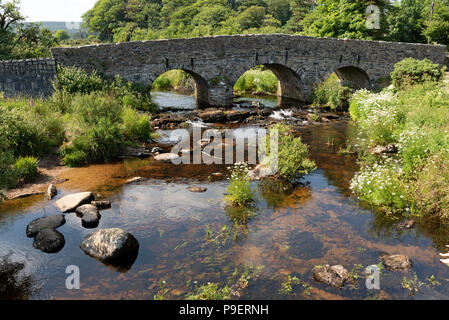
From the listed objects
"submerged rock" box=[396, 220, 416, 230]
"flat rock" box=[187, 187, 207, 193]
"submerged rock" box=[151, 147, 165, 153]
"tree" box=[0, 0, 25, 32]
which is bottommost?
"submerged rock" box=[396, 220, 416, 230]

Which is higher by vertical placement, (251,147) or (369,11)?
(369,11)

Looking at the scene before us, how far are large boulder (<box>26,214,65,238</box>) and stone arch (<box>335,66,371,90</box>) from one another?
21.3 metres

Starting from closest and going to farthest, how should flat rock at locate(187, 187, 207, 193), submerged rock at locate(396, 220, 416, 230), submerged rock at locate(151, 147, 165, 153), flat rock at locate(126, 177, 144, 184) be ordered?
submerged rock at locate(396, 220, 416, 230) < flat rock at locate(187, 187, 207, 193) < flat rock at locate(126, 177, 144, 184) < submerged rock at locate(151, 147, 165, 153)

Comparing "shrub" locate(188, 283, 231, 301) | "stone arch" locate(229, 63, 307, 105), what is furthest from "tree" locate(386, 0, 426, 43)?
"shrub" locate(188, 283, 231, 301)

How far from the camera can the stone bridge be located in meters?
18.4

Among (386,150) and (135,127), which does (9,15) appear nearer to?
(135,127)

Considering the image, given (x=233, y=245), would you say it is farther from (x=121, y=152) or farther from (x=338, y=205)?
(x=121, y=152)

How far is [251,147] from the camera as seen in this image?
13.6 metres

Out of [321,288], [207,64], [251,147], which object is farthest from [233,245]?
[207,64]

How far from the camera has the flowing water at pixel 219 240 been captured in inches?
238

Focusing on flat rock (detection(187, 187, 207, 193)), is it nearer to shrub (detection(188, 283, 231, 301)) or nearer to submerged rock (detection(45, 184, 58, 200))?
submerged rock (detection(45, 184, 58, 200))

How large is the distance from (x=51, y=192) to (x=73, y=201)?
0.99 meters

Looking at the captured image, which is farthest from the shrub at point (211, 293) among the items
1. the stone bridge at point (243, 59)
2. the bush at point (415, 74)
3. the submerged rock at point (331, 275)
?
the bush at point (415, 74)

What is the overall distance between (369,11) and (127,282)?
29.1 metres
